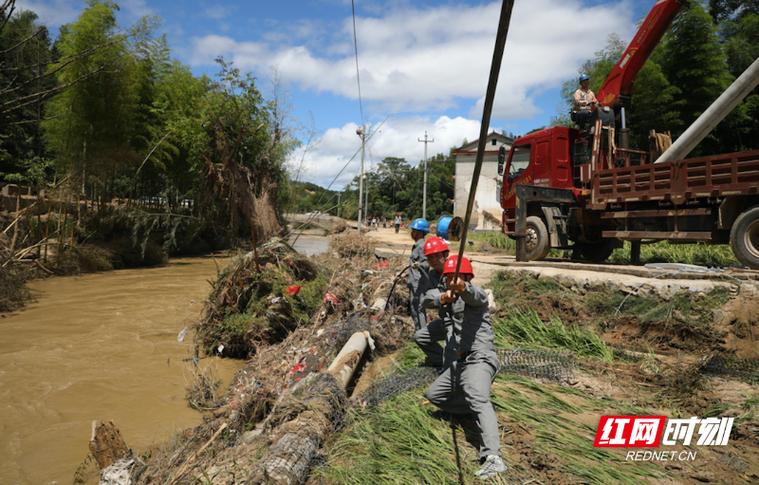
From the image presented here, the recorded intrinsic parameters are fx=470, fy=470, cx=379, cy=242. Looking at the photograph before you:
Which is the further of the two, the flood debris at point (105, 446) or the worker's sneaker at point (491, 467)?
the flood debris at point (105, 446)

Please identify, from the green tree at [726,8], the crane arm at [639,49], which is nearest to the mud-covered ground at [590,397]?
the crane arm at [639,49]

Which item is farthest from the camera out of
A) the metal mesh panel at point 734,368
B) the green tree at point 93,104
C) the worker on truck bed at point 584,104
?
the green tree at point 93,104

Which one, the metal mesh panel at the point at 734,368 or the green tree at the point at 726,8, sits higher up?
the green tree at the point at 726,8

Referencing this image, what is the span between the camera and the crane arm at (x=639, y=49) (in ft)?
27.6

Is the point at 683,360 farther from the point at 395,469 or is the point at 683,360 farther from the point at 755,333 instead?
the point at 395,469

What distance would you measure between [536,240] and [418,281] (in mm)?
4355

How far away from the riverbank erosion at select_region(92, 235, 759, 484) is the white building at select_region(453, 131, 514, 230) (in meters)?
27.4

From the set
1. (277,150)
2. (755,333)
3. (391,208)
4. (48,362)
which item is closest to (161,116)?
(277,150)

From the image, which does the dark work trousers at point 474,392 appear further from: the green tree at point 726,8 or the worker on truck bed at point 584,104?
the green tree at point 726,8

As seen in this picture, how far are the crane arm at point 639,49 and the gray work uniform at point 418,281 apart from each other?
6.22 metres

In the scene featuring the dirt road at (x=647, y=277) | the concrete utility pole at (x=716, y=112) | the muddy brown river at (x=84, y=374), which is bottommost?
the muddy brown river at (x=84, y=374)

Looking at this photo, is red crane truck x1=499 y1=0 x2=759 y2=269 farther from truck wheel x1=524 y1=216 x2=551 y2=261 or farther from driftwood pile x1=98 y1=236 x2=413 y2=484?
driftwood pile x1=98 y1=236 x2=413 y2=484

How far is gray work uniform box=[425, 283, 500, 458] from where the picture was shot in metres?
3.12

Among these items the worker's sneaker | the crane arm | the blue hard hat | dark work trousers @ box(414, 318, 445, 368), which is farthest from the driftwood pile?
the crane arm
